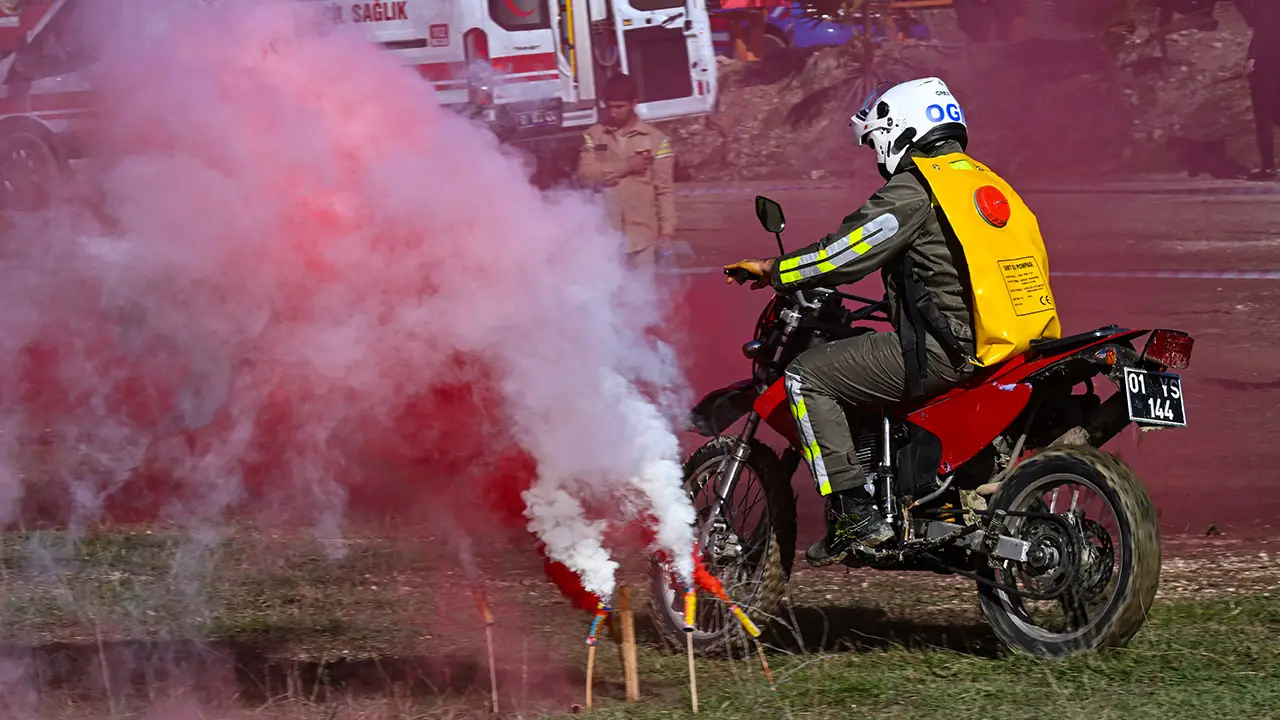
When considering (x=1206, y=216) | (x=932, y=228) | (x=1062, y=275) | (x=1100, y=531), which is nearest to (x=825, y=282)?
(x=932, y=228)

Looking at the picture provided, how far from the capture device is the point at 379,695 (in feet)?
18.8

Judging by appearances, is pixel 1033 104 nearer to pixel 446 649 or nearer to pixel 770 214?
pixel 770 214

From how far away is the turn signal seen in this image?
218 inches

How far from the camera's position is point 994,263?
18.0 ft

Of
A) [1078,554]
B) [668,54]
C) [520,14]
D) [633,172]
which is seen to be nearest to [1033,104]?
[668,54]

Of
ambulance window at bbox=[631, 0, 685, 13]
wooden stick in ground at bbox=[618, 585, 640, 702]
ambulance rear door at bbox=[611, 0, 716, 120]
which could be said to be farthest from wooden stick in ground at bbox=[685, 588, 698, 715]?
ambulance window at bbox=[631, 0, 685, 13]

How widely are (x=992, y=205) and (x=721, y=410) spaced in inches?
58.1

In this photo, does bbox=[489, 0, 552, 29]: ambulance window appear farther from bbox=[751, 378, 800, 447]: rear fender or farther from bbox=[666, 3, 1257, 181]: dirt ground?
bbox=[751, 378, 800, 447]: rear fender

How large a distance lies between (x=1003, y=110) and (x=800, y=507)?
10.9 meters

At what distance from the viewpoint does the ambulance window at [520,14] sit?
53.8 feet

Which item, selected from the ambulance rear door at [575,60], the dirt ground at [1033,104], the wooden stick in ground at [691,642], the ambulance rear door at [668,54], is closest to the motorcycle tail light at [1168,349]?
the wooden stick in ground at [691,642]

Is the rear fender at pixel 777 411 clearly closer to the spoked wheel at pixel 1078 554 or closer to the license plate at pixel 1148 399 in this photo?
the spoked wheel at pixel 1078 554

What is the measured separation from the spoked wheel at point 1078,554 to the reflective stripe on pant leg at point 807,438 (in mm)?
647

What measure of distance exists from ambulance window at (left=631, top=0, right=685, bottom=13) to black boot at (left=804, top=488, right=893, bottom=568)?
40.1ft
